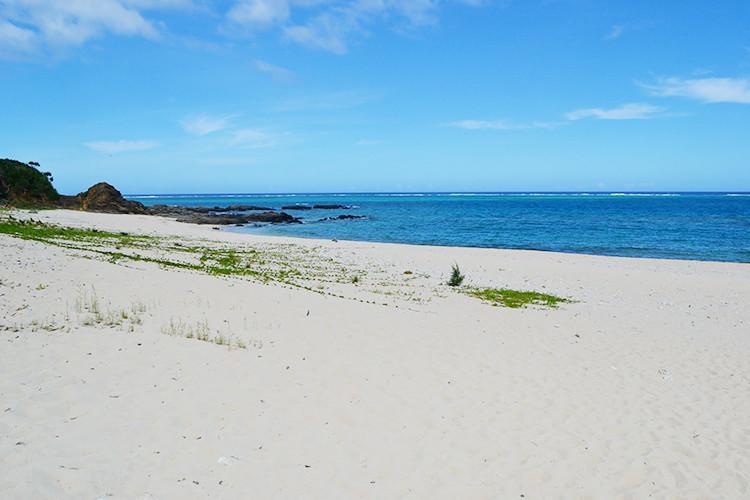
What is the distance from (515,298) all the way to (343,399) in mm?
11924

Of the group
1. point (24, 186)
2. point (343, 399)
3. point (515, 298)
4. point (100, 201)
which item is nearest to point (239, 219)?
point (100, 201)

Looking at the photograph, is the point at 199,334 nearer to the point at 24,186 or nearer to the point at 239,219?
the point at 24,186

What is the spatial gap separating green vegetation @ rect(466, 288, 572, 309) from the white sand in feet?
7.74

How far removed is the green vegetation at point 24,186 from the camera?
2026 inches

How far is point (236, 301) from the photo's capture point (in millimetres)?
13195

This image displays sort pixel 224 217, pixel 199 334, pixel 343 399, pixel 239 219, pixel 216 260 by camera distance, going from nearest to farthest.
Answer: pixel 343 399, pixel 199 334, pixel 216 260, pixel 239 219, pixel 224 217

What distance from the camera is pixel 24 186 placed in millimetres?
55250

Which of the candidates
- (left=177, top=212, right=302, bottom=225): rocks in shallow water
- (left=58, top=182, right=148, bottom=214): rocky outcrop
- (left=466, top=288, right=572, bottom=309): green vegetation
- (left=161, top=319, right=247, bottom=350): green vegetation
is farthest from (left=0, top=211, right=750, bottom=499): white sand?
(left=58, top=182, right=148, bottom=214): rocky outcrop

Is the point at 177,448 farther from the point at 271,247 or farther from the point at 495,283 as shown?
the point at 271,247

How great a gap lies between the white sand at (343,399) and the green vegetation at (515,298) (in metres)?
2.36

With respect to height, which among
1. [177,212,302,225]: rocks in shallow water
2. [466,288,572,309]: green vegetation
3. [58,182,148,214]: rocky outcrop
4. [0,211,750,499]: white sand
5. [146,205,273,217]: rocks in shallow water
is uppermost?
[58,182,148,214]: rocky outcrop

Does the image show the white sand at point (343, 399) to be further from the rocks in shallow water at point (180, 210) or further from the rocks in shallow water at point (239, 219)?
the rocks in shallow water at point (180, 210)

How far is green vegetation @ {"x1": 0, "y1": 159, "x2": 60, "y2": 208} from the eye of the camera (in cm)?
5147

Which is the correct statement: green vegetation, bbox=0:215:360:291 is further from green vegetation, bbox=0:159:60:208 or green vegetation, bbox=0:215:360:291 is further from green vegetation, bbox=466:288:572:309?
green vegetation, bbox=0:159:60:208
